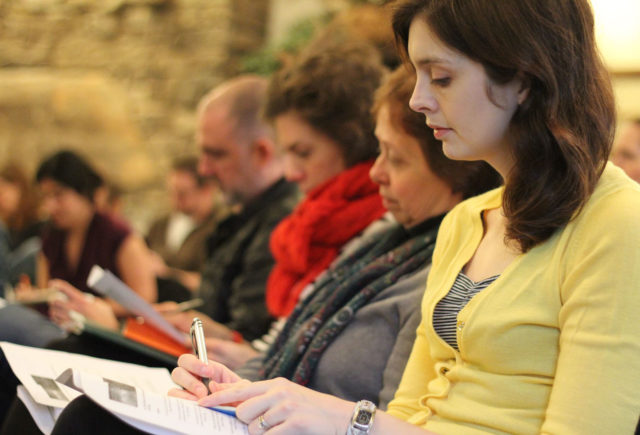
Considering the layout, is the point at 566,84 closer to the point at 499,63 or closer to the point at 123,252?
the point at 499,63

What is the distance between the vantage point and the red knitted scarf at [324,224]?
173 centimetres

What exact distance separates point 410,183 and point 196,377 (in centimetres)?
53

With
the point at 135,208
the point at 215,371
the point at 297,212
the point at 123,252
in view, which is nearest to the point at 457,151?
the point at 215,371

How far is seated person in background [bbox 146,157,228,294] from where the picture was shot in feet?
11.0

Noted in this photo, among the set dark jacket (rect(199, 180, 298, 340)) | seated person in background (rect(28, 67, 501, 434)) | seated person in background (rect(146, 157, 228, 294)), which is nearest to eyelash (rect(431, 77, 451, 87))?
seated person in background (rect(28, 67, 501, 434))

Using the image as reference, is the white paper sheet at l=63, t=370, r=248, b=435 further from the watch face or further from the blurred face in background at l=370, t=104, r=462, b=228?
the blurred face in background at l=370, t=104, r=462, b=228

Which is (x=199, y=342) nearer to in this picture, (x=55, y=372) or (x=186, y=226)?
(x=55, y=372)

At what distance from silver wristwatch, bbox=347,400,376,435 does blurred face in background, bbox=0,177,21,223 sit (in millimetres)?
3916

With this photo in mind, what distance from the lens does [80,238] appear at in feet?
9.81

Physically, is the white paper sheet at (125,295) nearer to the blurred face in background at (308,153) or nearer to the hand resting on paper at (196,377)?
the blurred face in background at (308,153)

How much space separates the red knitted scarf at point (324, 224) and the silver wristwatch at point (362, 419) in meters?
0.81

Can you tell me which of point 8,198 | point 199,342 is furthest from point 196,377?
point 8,198

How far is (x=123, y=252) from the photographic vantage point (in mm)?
2906

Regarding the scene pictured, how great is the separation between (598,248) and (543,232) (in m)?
0.08
